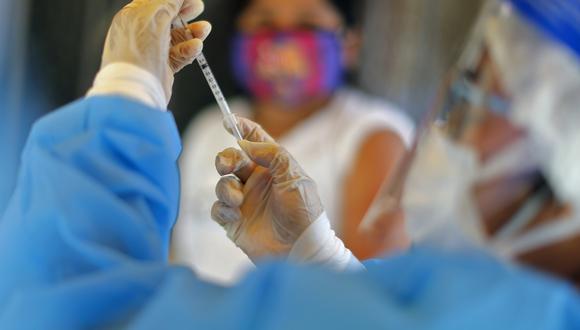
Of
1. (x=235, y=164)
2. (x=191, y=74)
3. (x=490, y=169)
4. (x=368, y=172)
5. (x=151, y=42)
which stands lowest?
(x=368, y=172)

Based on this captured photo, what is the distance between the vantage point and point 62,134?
24.5 inches

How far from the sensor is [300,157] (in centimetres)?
137

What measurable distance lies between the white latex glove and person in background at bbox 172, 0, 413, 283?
0.57 m

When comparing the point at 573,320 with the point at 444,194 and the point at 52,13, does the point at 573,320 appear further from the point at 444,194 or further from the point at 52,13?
the point at 52,13

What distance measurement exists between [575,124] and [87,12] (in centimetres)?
123

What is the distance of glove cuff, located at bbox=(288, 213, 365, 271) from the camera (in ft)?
2.34

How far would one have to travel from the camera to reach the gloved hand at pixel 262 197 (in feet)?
2.41

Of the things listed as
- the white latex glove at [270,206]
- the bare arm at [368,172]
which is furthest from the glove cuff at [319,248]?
the bare arm at [368,172]

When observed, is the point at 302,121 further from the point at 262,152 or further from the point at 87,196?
the point at 87,196

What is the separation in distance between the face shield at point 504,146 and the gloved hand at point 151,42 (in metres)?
0.32

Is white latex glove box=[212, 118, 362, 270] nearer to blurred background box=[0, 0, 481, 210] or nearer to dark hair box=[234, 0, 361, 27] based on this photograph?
blurred background box=[0, 0, 481, 210]

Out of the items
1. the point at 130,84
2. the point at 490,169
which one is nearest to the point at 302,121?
the point at 490,169

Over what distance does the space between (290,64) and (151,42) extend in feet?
2.54

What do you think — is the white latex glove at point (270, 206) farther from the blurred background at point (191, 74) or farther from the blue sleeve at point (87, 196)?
the blurred background at point (191, 74)
